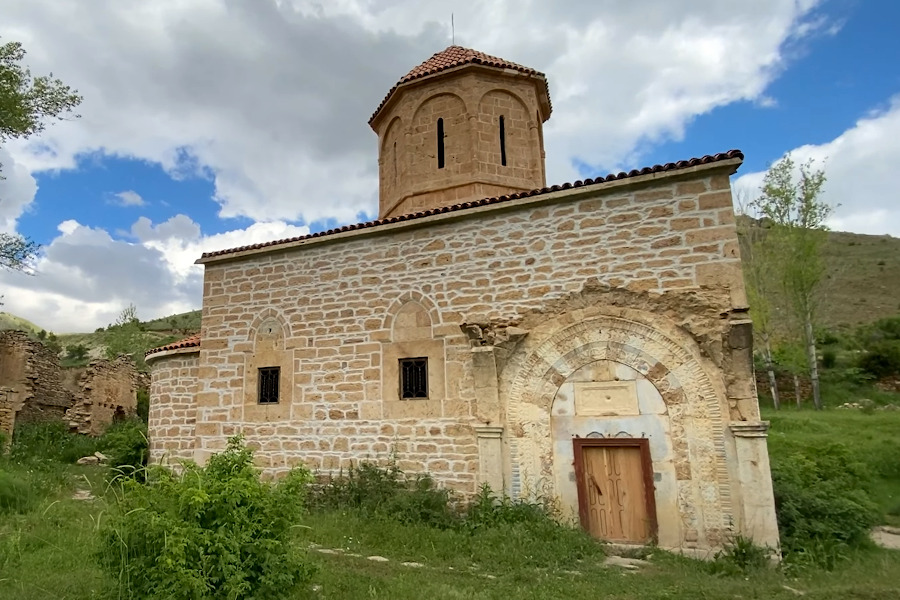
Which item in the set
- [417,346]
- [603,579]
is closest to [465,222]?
[417,346]

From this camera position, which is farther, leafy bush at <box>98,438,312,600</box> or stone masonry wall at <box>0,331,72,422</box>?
stone masonry wall at <box>0,331,72,422</box>

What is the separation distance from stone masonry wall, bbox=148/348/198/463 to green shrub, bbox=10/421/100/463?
375 cm

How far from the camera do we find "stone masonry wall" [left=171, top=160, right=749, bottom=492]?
23.3ft

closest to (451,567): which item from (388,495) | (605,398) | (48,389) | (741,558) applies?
(388,495)

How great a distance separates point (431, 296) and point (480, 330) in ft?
3.51

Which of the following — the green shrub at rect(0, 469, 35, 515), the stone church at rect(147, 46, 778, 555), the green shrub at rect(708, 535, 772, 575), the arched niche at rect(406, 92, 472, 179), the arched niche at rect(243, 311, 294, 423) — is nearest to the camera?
the green shrub at rect(708, 535, 772, 575)

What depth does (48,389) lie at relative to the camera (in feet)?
53.2

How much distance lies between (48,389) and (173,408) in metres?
A: 9.25

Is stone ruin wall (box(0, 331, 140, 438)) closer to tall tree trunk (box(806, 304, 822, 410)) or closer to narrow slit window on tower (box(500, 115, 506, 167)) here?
narrow slit window on tower (box(500, 115, 506, 167))

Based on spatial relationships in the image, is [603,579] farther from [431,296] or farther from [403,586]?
[431,296]

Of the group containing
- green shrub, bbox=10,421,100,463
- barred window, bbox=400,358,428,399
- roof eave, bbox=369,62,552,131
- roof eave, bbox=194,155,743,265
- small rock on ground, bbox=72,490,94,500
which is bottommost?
small rock on ground, bbox=72,490,94,500

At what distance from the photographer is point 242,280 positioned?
9805 mm

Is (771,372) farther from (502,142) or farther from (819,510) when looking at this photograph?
(502,142)

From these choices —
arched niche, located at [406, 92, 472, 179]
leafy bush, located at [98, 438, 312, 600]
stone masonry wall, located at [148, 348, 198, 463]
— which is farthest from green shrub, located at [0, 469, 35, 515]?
arched niche, located at [406, 92, 472, 179]
